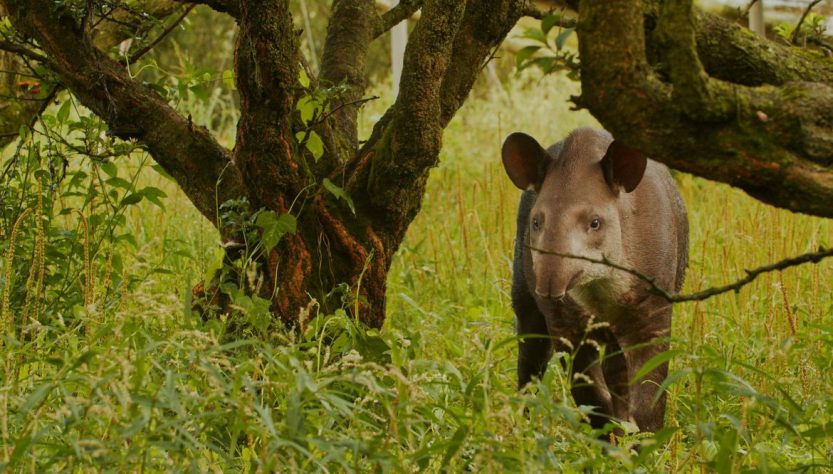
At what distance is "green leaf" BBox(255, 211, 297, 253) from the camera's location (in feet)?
14.8

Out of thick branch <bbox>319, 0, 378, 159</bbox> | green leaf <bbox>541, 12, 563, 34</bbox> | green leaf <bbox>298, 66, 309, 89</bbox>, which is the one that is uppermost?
thick branch <bbox>319, 0, 378, 159</bbox>

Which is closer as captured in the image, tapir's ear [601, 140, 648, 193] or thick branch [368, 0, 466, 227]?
thick branch [368, 0, 466, 227]

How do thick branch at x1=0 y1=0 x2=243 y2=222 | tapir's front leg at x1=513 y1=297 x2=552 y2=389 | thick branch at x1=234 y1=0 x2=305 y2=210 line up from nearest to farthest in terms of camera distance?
thick branch at x1=234 y1=0 x2=305 y2=210, thick branch at x1=0 y1=0 x2=243 y2=222, tapir's front leg at x1=513 y1=297 x2=552 y2=389

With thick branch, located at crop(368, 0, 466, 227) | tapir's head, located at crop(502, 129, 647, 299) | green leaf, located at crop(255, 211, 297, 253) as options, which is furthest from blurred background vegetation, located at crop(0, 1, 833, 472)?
thick branch, located at crop(368, 0, 466, 227)

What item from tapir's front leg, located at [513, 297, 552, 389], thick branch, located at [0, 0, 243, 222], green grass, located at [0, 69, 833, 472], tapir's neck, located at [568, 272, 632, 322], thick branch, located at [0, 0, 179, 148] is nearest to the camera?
green grass, located at [0, 69, 833, 472]

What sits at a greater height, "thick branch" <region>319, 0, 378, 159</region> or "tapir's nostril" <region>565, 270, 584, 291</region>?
"thick branch" <region>319, 0, 378, 159</region>

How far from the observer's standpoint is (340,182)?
4945 mm

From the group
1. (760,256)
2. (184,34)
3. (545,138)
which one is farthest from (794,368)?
(184,34)

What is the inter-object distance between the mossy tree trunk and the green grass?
1.16ft

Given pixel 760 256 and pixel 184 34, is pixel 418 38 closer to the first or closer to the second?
pixel 760 256

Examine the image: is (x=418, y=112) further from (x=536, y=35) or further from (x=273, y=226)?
(x=536, y=35)

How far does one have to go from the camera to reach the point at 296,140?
15.4ft

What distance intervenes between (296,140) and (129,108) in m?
0.81

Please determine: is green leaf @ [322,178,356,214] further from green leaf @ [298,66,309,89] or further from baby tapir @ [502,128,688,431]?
baby tapir @ [502,128,688,431]
